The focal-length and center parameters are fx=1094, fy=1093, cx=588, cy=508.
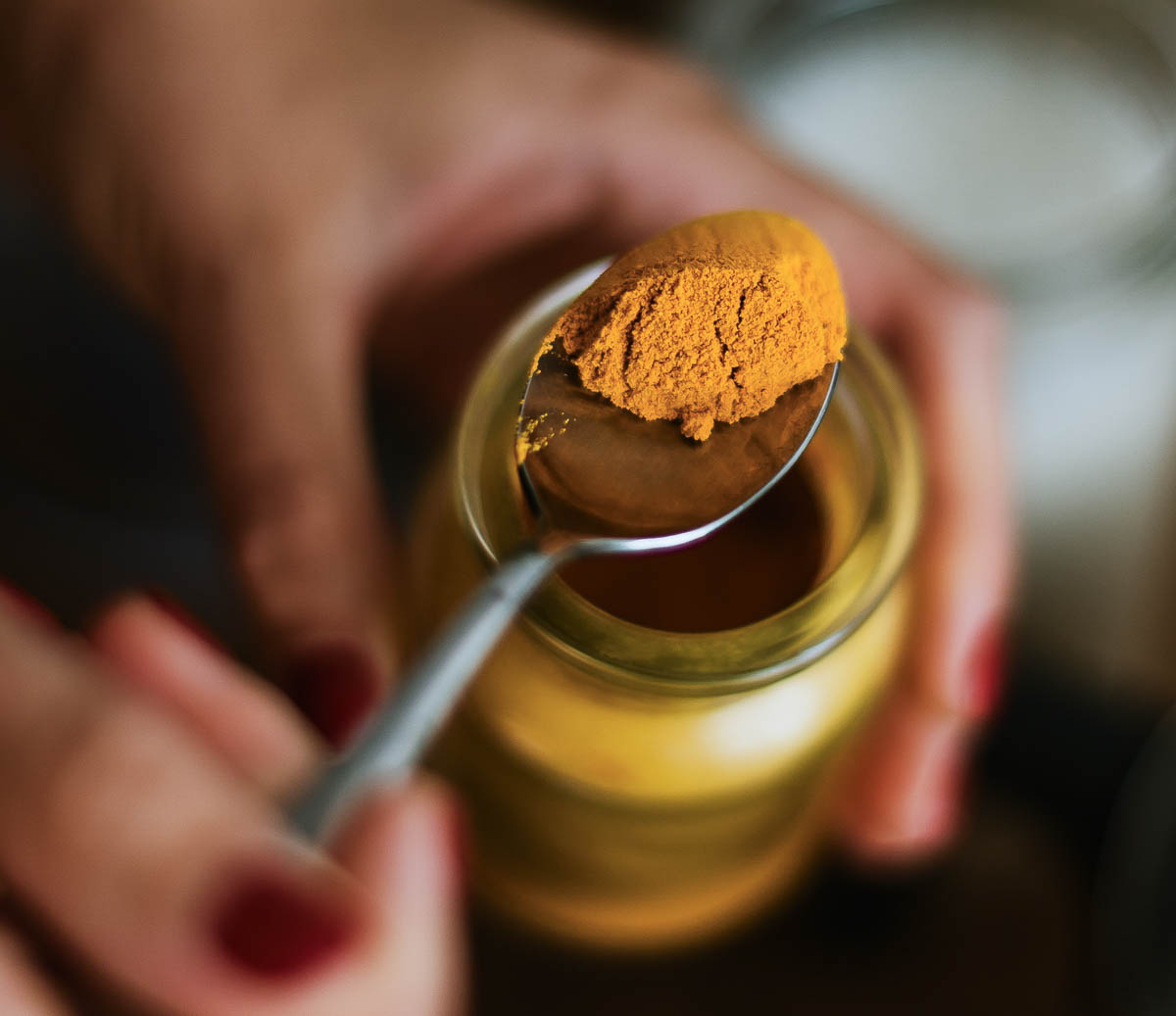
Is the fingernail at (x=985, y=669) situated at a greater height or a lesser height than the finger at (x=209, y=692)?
lesser

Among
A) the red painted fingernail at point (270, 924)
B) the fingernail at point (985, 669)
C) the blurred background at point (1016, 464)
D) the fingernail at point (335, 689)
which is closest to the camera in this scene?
the red painted fingernail at point (270, 924)

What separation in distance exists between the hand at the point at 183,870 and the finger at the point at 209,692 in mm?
26

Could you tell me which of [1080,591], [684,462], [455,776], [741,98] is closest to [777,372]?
[684,462]

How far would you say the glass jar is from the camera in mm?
267

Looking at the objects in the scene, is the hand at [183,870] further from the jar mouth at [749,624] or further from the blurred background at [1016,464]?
the blurred background at [1016,464]

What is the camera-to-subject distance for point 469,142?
0.43 meters

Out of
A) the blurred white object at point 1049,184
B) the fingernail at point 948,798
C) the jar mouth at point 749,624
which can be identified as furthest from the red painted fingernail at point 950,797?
the jar mouth at point 749,624

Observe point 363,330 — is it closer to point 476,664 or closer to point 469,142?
point 469,142

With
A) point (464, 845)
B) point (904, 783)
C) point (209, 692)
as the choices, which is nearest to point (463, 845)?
point (464, 845)

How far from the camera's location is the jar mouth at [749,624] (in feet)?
0.86

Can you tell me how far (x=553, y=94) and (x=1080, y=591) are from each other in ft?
1.49

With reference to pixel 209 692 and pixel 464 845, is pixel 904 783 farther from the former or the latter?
pixel 209 692

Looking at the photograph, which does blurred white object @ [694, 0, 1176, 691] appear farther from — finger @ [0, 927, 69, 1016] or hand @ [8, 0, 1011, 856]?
finger @ [0, 927, 69, 1016]

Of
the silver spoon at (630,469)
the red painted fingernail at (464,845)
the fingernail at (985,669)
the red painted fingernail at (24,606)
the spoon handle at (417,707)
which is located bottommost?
the fingernail at (985,669)
